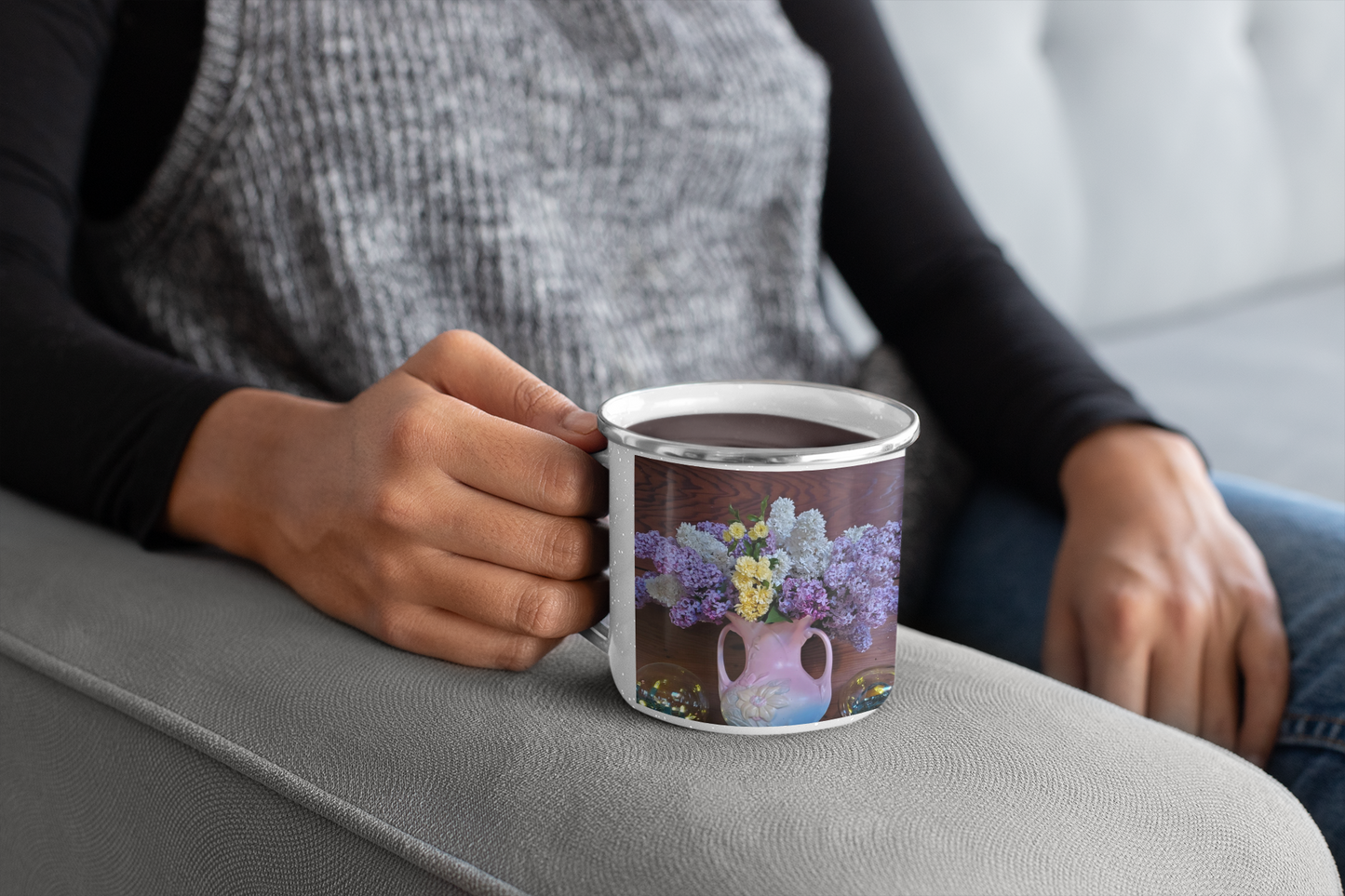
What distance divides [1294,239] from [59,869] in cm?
164

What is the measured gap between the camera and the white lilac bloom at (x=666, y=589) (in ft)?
1.30

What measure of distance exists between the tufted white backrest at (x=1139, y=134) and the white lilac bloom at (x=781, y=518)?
0.94m

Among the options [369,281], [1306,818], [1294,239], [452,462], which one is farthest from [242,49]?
[1294,239]

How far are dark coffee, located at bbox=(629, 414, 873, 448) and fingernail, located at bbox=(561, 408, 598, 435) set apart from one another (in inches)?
0.7

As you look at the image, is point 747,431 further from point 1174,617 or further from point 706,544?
point 1174,617

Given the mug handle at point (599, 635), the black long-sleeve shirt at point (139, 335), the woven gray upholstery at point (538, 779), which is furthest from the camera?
the black long-sleeve shirt at point (139, 335)

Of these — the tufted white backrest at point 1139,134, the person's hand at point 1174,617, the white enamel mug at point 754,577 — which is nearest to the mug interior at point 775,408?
the white enamel mug at point 754,577

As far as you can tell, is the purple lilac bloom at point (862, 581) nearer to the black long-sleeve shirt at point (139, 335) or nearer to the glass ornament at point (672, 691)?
the glass ornament at point (672, 691)

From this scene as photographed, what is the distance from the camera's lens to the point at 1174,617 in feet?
1.95

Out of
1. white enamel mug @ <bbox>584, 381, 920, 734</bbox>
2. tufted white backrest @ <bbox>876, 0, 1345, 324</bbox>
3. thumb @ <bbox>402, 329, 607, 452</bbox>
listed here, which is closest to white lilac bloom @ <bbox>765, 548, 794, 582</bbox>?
white enamel mug @ <bbox>584, 381, 920, 734</bbox>

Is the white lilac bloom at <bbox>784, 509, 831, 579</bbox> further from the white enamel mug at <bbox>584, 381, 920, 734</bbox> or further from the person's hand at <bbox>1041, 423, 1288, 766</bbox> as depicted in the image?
the person's hand at <bbox>1041, 423, 1288, 766</bbox>

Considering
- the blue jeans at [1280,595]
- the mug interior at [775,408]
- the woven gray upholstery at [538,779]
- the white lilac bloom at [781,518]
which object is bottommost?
the blue jeans at [1280,595]

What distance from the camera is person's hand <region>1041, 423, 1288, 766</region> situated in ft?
1.91

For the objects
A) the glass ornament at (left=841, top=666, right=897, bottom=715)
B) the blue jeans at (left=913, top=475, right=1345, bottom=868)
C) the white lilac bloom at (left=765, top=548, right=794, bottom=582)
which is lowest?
the blue jeans at (left=913, top=475, right=1345, bottom=868)
